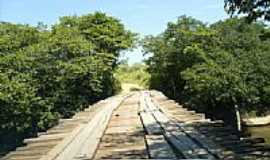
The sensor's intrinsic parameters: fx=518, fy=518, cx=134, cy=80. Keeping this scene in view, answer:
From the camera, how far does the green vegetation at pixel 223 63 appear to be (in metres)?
36.3

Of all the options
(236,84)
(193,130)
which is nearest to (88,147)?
(193,130)

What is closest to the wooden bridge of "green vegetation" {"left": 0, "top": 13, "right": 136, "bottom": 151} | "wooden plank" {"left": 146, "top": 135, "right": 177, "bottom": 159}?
"wooden plank" {"left": 146, "top": 135, "right": 177, "bottom": 159}

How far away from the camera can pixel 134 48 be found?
55594 mm

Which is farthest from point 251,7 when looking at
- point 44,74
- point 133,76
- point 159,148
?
point 133,76

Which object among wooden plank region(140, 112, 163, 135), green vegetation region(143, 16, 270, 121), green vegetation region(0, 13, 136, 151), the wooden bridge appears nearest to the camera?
the wooden bridge

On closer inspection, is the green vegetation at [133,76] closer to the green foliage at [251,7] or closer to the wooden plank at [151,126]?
the wooden plank at [151,126]

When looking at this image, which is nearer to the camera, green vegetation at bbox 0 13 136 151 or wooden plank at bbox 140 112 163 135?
wooden plank at bbox 140 112 163 135

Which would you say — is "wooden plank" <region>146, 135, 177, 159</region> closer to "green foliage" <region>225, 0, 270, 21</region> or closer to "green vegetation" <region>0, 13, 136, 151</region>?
"green foliage" <region>225, 0, 270, 21</region>

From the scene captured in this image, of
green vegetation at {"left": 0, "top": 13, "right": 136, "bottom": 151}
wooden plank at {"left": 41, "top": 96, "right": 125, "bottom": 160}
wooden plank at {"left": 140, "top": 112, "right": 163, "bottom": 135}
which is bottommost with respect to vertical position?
wooden plank at {"left": 41, "top": 96, "right": 125, "bottom": 160}

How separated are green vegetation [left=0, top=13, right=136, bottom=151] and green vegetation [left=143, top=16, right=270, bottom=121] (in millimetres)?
7735

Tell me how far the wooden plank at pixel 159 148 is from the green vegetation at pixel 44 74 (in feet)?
63.1

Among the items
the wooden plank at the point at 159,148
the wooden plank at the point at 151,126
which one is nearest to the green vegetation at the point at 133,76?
the wooden plank at the point at 151,126

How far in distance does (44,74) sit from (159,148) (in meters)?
28.0

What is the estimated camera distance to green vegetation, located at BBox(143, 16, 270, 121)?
36.3 metres
